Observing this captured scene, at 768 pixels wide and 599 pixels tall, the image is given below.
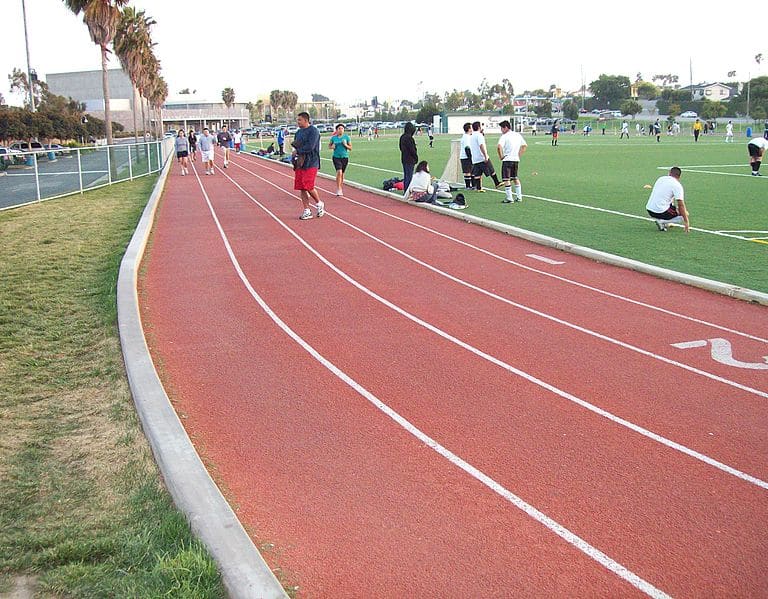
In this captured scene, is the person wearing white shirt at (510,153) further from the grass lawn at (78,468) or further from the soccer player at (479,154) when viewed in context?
the grass lawn at (78,468)

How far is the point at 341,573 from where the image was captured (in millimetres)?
3801

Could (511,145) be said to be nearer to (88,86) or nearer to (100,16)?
(100,16)

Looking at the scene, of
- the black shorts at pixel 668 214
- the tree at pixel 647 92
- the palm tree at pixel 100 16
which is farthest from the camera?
the tree at pixel 647 92

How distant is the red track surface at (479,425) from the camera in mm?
3943

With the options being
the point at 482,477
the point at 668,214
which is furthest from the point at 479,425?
the point at 668,214

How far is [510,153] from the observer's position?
60.9 ft

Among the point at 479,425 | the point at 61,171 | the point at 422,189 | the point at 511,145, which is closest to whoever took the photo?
the point at 479,425

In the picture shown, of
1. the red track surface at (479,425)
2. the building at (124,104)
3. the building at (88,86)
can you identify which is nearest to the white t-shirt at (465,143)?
the red track surface at (479,425)

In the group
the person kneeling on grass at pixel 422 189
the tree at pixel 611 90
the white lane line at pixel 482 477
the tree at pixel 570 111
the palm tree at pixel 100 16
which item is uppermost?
the tree at pixel 611 90

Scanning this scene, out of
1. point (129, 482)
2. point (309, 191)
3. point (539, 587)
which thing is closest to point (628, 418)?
point (539, 587)

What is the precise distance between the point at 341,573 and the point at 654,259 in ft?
29.9

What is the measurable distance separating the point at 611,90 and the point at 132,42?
127337 millimetres

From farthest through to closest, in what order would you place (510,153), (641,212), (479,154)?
(479,154) < (510,153) < (641,212)

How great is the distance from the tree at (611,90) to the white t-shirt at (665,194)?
16089cm
